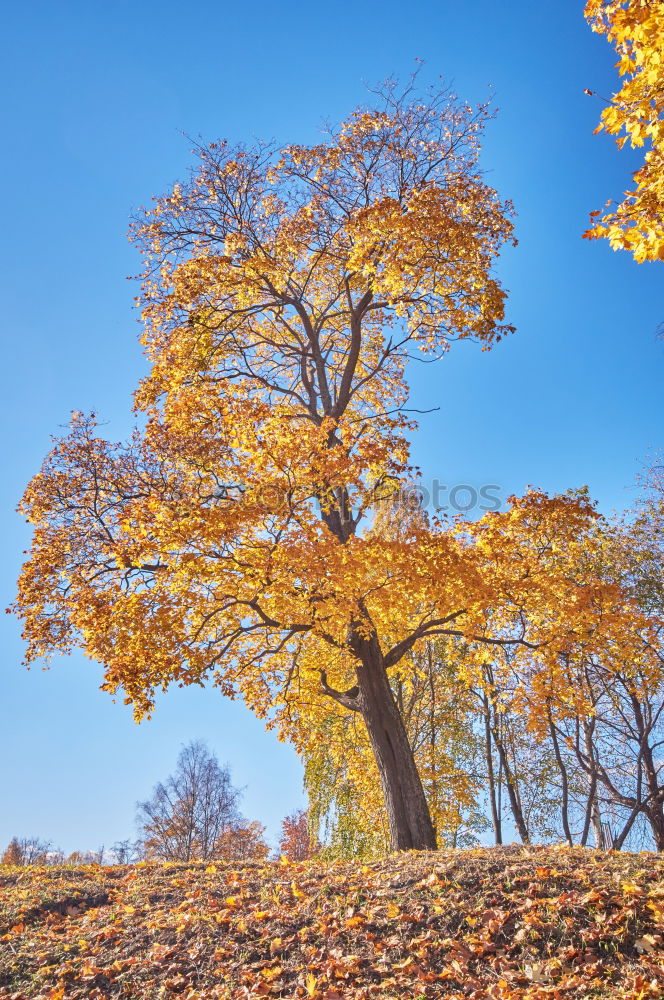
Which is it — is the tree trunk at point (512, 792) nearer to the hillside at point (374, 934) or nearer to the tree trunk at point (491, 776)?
the tree trunk at point (491, 776)

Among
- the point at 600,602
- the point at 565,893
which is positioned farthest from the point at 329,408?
the point at 565,893

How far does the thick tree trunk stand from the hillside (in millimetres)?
2622

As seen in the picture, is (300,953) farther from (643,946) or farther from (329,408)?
(329,408)

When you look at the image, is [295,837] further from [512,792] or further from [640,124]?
[640,124]

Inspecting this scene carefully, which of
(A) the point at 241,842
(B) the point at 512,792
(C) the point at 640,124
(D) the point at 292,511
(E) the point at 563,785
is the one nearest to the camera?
(C) the point at 640,124

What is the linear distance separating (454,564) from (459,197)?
23.1 ft

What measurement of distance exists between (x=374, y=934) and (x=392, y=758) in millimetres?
5207

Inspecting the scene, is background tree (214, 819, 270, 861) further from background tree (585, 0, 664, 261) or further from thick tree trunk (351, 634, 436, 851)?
Answer: background tree (585, 0, 664, 261)

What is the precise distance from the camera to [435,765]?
20172 mm

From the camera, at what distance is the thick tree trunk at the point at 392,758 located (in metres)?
10.6

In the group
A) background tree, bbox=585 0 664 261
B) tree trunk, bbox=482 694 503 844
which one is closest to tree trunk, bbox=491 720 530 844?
tree trunk, bbox=482 694 503 844

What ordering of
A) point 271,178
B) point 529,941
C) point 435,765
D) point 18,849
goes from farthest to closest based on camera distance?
1. point 18,849
2. point 435,765
3. point 271,178
4. point 529,941

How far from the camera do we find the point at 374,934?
5805 mm

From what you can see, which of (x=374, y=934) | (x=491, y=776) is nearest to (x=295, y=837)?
(x=491, y=776)
